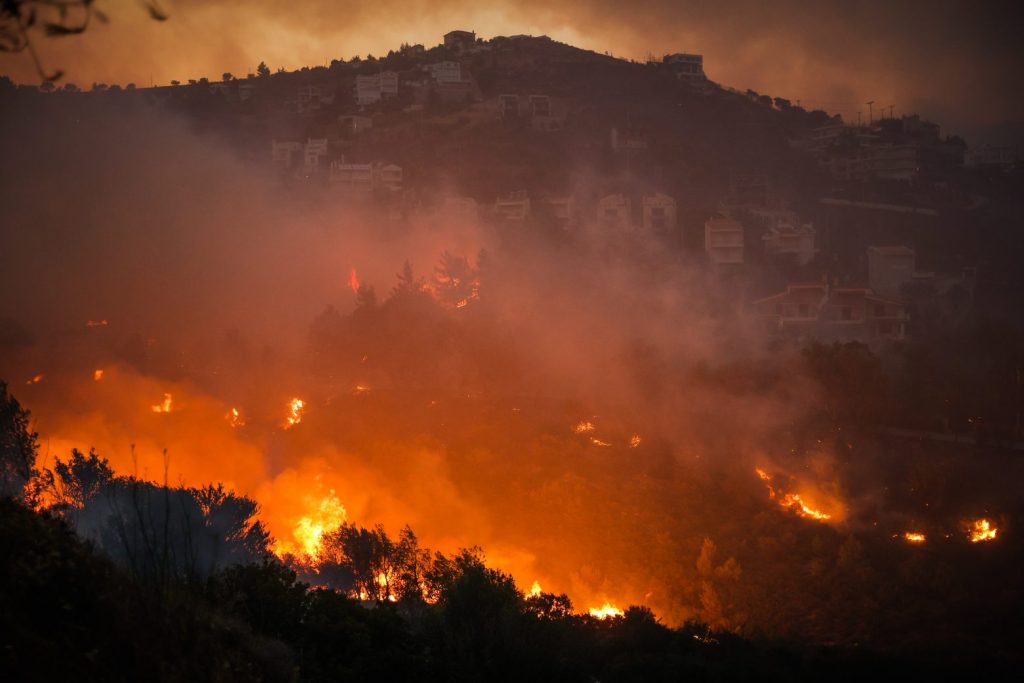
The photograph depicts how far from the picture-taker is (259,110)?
4205 inches

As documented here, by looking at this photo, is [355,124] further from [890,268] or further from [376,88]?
[890,268]

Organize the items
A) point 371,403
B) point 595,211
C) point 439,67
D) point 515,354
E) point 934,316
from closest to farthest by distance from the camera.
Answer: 1. point 371,403
2. point 515,354
3. point 934,316
4. point 595,211
5. point 439,67

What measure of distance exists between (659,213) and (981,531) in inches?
1787

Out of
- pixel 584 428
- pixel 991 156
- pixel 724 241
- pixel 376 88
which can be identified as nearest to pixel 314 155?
pixel 376 88

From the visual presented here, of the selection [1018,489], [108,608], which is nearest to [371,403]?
[1018,489]

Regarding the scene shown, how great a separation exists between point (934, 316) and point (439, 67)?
6730cm

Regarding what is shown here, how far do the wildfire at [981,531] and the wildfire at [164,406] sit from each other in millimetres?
42811

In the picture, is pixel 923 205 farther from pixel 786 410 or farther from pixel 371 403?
pixel 371 403

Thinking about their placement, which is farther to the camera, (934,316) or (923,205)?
(923,205)

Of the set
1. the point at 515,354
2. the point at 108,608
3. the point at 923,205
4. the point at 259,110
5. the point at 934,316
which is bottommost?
the point at 108,608

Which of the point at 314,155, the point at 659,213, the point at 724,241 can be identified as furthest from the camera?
the point at 314,155

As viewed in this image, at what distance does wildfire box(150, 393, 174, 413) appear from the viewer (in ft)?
160

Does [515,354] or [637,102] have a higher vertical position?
[637,102]

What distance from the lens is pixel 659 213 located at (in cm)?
7331
